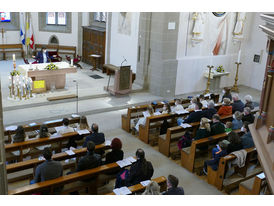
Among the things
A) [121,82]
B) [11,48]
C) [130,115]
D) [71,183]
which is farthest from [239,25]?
[11,48]

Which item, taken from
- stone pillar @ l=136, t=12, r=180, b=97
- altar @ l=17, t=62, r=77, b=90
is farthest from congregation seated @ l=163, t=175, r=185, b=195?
altar @ l=17, t=62, r=77, b=90

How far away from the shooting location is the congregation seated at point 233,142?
22.8 ft

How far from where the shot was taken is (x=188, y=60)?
12812 millimetres

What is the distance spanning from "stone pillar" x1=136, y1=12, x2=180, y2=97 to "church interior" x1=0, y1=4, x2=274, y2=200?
1.5 inches

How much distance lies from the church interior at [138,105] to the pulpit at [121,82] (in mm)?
41

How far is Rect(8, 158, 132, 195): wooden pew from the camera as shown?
529 centimetres

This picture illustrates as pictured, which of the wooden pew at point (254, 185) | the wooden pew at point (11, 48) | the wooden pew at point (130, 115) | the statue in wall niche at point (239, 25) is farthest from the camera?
the wooden pew at point (11, 48)

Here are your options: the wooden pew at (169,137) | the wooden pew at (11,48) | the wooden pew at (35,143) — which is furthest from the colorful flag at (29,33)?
the wooden pew at (169,137)

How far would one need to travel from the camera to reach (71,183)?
5.95m

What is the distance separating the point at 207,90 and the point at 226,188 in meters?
6.79

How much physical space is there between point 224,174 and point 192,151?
871mm

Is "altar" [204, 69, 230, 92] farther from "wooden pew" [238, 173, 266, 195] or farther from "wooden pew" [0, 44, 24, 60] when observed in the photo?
"wooden pew" [0, 44, 24, 60]

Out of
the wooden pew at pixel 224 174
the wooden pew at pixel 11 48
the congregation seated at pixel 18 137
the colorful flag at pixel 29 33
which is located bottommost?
the wooden pew at pixel 224 174

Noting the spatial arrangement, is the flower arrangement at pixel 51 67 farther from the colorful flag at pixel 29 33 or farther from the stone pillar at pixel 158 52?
the colorful flag at pixel 29 33
